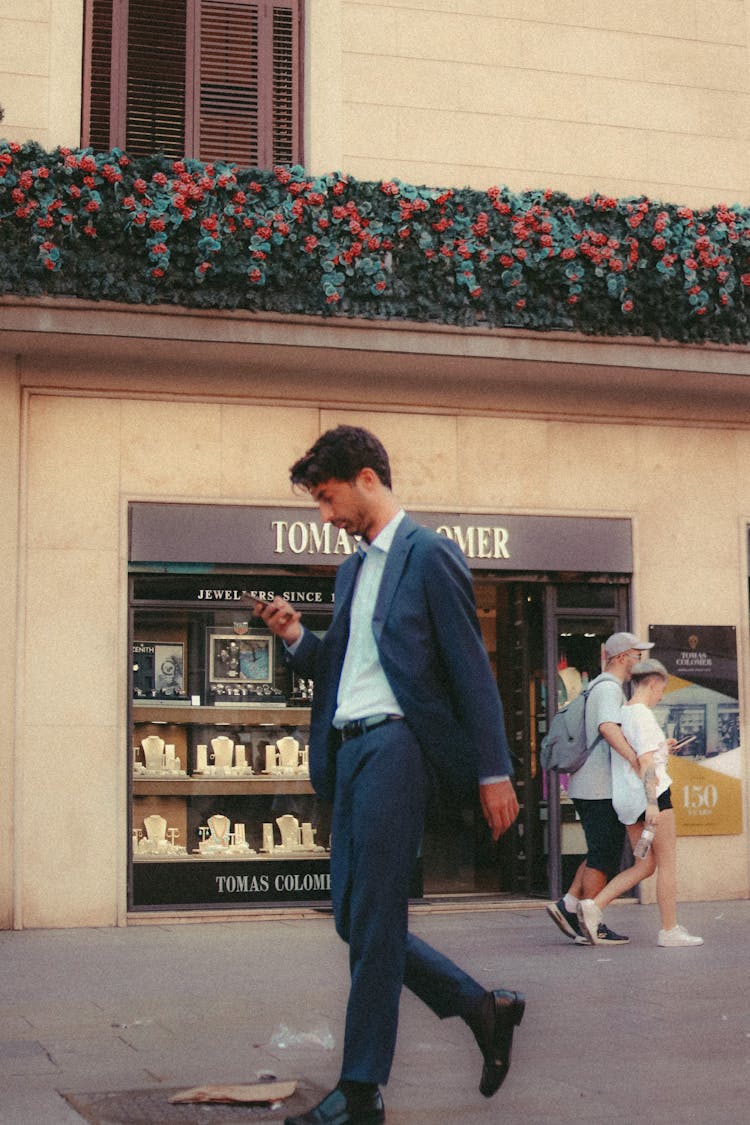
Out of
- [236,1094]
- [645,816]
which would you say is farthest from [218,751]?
[236,1094]

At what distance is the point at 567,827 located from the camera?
41.4ft

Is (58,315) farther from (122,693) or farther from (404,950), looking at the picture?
(404,950)

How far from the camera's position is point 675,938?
9.69 metres

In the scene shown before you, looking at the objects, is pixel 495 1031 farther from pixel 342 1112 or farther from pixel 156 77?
pixel 156 77

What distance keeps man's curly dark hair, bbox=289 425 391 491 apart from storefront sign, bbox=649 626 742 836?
8.05m

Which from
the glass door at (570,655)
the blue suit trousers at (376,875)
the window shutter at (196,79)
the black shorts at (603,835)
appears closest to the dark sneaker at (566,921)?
the black shorts at (603,835)

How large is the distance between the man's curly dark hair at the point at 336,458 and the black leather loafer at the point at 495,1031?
1.67 m

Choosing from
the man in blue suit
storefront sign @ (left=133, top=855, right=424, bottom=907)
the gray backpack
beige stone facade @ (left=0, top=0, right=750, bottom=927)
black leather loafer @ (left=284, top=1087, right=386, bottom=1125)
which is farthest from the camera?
storefront sign @ (left=133, top=855, right=424, bottom=907)

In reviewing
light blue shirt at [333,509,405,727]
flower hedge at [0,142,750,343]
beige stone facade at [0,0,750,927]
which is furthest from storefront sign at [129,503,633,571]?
light blue shirt at [333,509,405,727]

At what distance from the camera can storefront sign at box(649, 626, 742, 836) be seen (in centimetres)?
1272

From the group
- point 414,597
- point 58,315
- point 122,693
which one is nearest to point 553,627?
point 122,693

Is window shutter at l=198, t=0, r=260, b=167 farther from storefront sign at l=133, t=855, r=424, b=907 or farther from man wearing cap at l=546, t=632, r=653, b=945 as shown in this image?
storefront sign at l=133, t=855, r=424, b=907

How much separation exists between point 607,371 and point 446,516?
168 centimetres

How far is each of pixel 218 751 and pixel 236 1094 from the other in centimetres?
706
